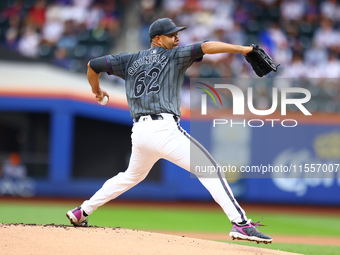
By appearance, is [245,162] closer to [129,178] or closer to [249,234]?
[129,178]

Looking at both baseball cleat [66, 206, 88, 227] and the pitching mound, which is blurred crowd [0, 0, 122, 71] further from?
the pitching mound

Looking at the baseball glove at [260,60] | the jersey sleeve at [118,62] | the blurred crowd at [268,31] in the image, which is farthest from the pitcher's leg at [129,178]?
the blurred crowd at [268,31]

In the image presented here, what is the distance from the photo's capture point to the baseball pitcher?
4.59 m

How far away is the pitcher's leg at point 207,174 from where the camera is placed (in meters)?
4.59

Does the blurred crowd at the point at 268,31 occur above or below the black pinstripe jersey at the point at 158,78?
above

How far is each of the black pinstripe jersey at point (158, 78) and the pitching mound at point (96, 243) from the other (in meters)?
1.08

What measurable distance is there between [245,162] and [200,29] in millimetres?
3998

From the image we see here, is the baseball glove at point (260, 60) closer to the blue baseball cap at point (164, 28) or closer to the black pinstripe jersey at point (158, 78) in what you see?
the black pinstripe jersey at point (158, 78)

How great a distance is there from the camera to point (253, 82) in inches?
459

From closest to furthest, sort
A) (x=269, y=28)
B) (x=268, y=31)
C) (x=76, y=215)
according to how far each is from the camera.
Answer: (x=76, y=215), (x=268, y=31), (x=269, y=28)

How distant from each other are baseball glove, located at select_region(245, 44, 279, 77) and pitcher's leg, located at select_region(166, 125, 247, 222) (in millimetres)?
827

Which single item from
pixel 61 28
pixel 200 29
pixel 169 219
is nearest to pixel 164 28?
pixel 169 219

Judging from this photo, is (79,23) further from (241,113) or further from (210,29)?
(241,113)

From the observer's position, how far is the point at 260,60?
461 cm
